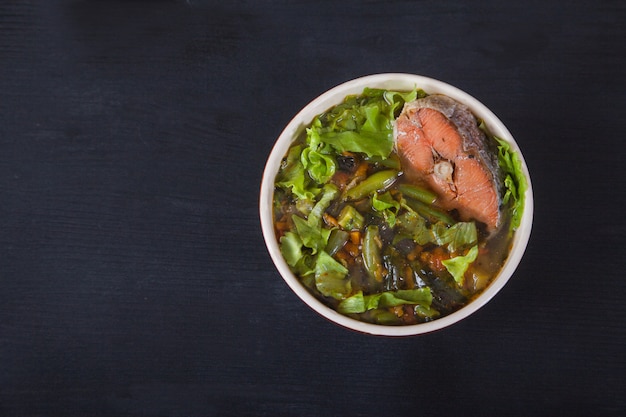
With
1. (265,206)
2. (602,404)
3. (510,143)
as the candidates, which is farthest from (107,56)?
(602,404)

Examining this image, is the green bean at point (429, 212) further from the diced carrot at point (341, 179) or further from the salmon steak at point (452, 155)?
the diced carrot at point (341, 179)

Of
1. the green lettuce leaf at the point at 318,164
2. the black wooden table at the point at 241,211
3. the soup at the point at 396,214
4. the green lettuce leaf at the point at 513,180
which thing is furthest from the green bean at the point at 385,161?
the black wooden table at the point at 241,211

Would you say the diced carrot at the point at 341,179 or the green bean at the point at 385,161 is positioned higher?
the green bean at the point at 385,161

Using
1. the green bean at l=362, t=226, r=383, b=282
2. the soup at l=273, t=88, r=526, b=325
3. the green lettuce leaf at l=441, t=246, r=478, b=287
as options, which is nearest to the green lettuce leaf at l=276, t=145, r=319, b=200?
the soup at l=273, t=88, r=526, b=325

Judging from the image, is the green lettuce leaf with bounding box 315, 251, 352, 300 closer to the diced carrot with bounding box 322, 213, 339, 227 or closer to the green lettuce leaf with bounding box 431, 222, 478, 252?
the diced carrot with bounding box 322, 213, 339, 227

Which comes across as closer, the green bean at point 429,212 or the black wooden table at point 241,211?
the green bean at point 429,212

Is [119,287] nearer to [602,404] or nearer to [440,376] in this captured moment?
[440,376]

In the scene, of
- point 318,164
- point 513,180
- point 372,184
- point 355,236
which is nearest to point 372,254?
point 355,236
